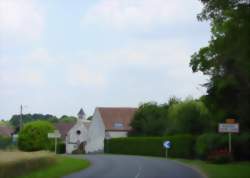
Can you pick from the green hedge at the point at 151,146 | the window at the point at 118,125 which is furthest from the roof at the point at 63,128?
the green hedge at the point at 151,146

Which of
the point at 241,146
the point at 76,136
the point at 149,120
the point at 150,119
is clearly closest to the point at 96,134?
the point at 76,136

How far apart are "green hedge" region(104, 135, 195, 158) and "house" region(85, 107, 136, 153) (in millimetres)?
17645

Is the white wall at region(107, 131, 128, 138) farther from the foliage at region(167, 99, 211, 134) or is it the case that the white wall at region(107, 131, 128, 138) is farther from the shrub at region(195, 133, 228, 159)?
the shrub at region(195, 133, 228, 159)

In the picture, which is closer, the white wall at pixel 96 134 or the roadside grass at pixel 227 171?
the roadside grass at pixel 227 171

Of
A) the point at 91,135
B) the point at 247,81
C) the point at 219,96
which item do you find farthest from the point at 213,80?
the point at 91,135

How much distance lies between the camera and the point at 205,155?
5541cm

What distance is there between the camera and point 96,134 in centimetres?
11625

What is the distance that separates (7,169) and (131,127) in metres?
77.8

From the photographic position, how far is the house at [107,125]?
373 ft

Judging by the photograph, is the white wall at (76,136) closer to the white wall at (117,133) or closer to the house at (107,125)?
the house at (107,125)

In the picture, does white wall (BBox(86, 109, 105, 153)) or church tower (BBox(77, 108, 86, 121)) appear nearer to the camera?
white wall (BBox(86, 109, 105, 153))

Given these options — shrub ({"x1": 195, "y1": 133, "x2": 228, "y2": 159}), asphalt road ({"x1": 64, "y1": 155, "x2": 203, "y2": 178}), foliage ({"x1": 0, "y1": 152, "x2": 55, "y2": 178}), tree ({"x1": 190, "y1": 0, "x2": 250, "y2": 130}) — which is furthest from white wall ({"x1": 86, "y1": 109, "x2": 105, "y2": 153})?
foliage ({"x1": 0, "y1": 152, "x2": 55, "y2": 178})

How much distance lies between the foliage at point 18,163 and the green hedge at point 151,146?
27870 mm

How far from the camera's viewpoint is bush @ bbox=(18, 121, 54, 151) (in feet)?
→ 267
